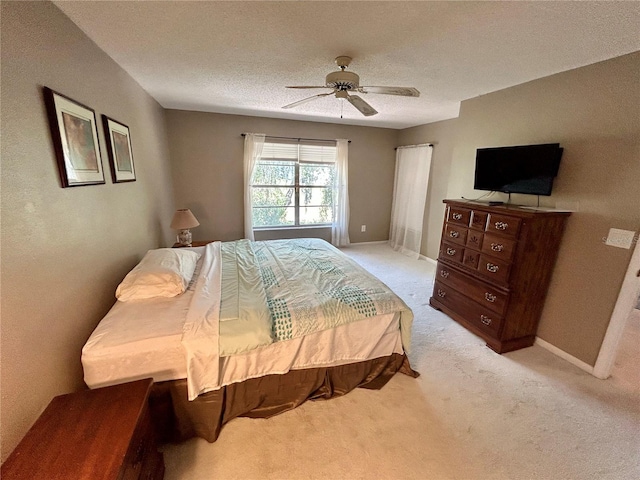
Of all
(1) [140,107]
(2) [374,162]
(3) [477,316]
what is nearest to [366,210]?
(2) [374,162]

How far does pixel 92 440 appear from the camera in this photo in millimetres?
953

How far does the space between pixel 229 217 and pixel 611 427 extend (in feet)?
15.2

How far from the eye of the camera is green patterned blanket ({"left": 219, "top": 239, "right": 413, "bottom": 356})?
150cm

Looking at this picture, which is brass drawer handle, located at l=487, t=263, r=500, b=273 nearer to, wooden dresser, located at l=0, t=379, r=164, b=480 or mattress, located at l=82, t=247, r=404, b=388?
mattress, located at l=82, t=247, r=404, b=388

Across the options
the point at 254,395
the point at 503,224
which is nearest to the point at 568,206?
the point at 503,224

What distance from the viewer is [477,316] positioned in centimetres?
249

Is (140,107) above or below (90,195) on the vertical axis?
above

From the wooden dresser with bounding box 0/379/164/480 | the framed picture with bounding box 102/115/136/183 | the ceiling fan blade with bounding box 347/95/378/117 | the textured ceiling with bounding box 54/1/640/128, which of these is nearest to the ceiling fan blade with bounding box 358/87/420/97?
the ceiling fan blade with bounding box 347/95/378/117

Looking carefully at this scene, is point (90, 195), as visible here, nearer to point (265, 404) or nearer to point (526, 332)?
point (265, 404)

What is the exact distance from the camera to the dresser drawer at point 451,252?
265cm

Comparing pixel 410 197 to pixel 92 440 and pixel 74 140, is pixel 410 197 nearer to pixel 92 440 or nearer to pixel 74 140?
pixel 74 140

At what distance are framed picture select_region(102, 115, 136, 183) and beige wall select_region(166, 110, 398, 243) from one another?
172cm

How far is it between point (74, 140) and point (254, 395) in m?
1.85

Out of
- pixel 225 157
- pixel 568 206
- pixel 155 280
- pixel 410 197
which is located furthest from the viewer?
pixel 410 197
